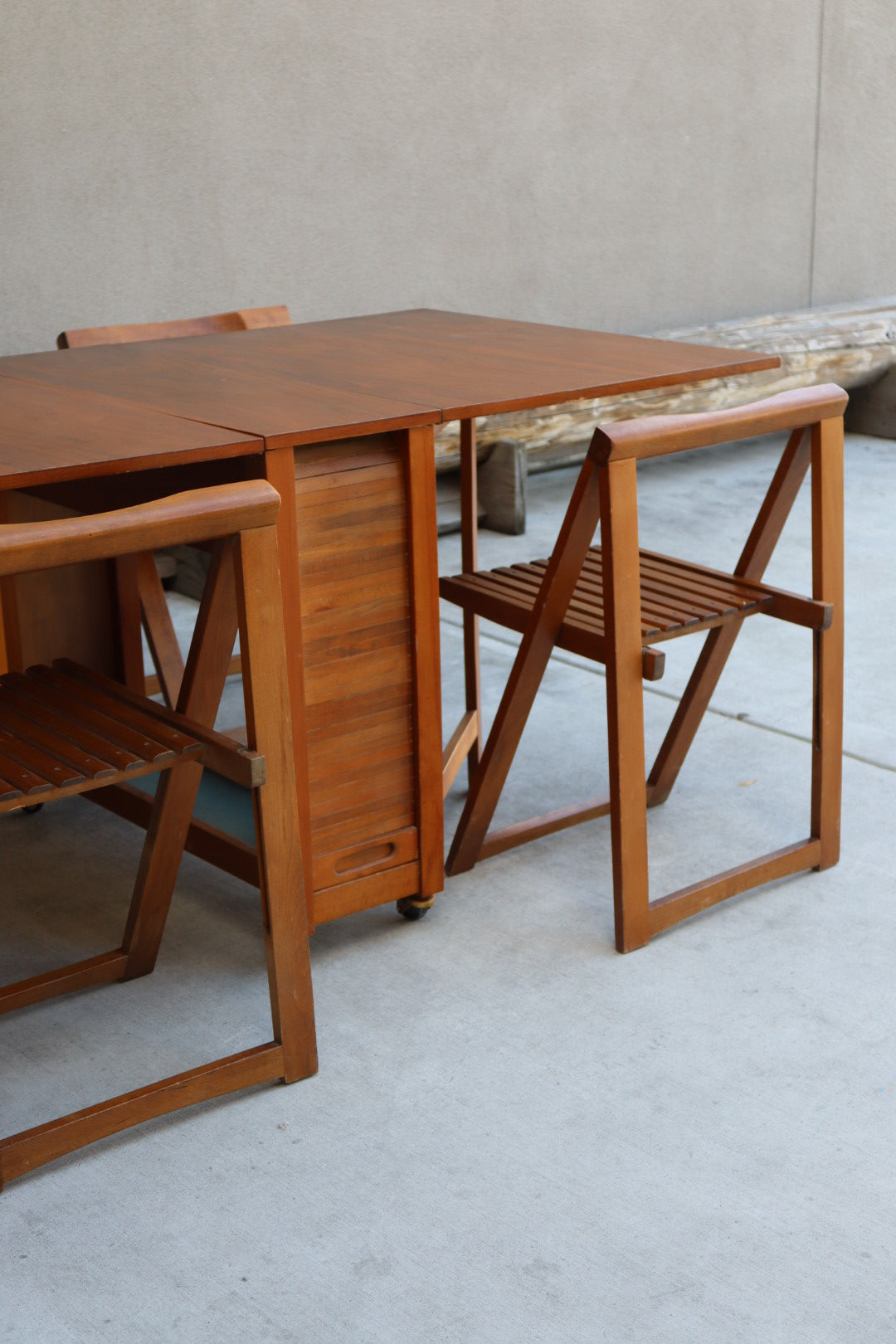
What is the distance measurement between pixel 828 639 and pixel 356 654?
817 millimetres

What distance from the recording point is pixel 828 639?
99.0 inches

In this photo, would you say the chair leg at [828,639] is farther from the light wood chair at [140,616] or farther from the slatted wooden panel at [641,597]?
the light wood chair at [140,616]

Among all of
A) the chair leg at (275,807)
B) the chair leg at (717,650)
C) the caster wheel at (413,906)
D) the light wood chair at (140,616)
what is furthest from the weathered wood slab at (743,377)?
the chair leg at (275,807)

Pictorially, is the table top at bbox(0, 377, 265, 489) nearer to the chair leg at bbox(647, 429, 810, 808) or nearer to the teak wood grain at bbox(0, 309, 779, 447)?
the teak wood grain at bbox(0, 309, 779, 447)

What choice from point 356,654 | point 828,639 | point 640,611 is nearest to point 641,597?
point 640,611

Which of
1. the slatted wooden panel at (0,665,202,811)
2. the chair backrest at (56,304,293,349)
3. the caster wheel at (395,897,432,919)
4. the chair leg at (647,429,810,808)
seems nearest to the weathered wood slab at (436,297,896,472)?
the chair backrest at (56,304,293,349)

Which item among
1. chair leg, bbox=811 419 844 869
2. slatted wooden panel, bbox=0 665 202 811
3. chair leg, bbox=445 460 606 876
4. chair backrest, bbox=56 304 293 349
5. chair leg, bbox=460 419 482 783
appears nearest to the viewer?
slatted wooden panel, bbox=0 665 202 811

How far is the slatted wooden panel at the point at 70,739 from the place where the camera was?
1.76m

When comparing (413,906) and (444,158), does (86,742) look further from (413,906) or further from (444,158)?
(444,158)

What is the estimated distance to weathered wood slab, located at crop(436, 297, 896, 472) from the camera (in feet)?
17.2

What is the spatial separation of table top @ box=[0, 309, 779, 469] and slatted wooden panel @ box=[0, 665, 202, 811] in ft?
1.14

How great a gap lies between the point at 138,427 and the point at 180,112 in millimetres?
2995

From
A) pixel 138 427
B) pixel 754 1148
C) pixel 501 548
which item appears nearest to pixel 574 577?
pixel 138 427

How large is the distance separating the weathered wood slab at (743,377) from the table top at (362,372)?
1.99 metres
